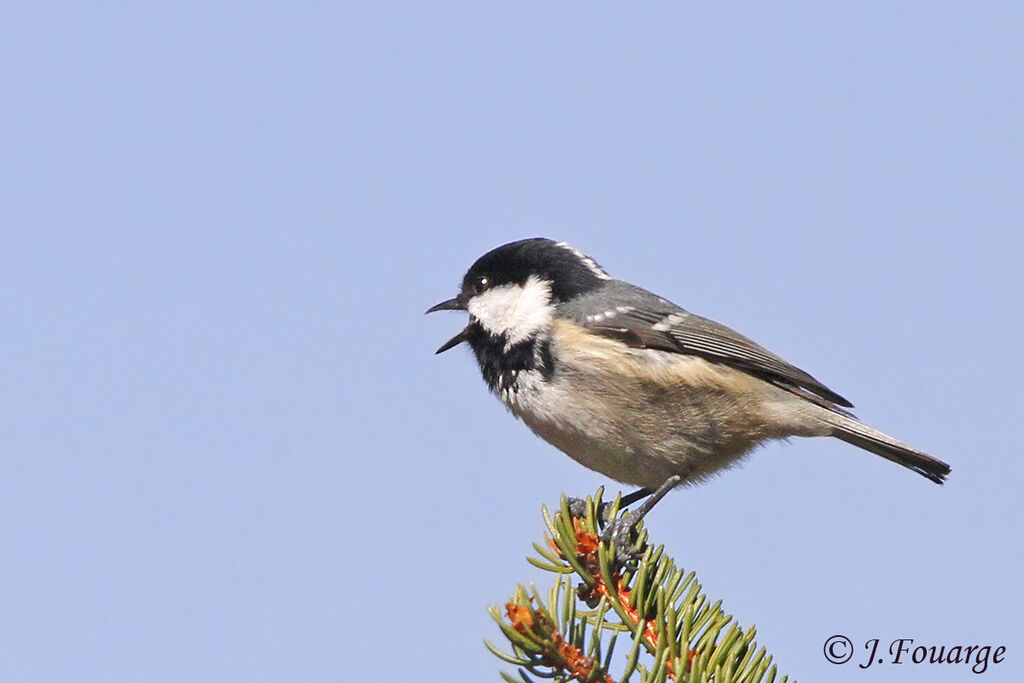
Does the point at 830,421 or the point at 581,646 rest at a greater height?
the point at 830,421

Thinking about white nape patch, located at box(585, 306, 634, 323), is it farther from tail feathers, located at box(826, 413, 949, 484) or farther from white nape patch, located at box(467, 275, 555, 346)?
tail feathers, located at box(826, 413, 949, 484)

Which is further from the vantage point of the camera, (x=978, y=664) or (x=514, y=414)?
(x=514, y=414)

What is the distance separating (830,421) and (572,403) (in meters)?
1.40

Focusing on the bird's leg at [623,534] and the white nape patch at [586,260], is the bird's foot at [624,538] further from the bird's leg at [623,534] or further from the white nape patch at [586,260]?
the white nape patch at [586,260]

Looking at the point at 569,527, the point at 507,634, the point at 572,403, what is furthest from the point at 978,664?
the point at 572,403

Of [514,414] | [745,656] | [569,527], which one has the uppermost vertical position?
[514,414]

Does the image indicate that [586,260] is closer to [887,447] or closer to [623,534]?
[887,447]

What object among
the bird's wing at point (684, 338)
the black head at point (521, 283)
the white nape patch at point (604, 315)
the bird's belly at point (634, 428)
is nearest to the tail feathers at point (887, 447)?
the bird's wing at point (684, 338)

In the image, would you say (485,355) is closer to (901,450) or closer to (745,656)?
(901,450)

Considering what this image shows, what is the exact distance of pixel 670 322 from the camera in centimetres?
610

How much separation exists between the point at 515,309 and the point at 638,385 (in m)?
0.87

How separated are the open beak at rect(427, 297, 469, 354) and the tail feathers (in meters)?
2.01

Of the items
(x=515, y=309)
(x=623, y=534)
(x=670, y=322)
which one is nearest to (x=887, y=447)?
(x=670, y=322)

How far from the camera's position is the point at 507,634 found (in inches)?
129
